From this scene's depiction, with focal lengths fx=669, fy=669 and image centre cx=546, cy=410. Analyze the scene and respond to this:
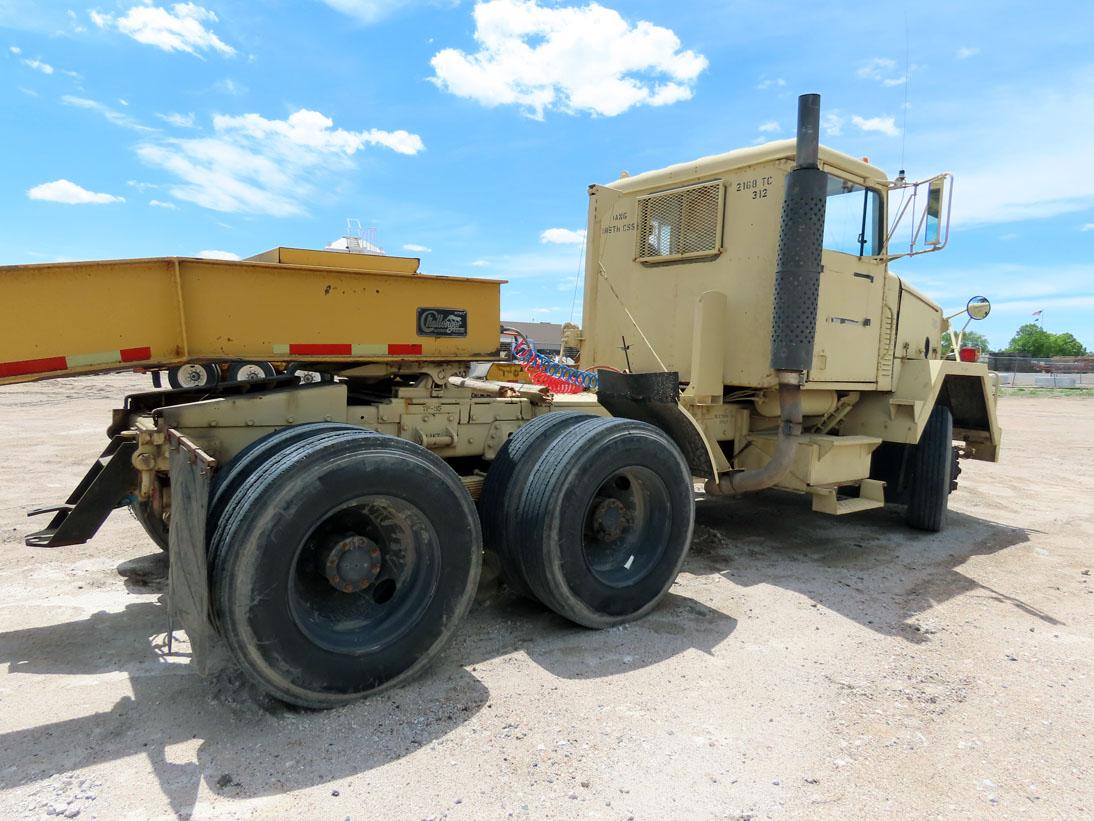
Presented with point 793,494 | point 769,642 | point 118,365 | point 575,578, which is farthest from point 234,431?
point 793,494

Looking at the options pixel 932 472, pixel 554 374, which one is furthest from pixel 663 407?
pixel 932 472

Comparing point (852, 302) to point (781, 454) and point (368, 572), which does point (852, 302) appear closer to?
point (781, 454)

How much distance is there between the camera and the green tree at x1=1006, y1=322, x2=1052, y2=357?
286ft

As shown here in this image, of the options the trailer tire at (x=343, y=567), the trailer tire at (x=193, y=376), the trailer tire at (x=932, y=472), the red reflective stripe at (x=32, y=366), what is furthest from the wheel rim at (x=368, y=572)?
the trailer tire at (x=932, y=472)

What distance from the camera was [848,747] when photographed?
2.77 m

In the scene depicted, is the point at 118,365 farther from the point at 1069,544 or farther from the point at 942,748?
the point at 1069,544

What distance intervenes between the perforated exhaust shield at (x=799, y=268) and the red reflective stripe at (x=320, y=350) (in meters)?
2.96

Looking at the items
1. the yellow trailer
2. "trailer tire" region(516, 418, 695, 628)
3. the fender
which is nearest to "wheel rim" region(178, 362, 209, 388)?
the yellow trailer

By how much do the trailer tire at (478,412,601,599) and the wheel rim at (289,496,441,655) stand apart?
635 millimetres

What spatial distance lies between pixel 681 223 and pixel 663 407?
5.44 ft

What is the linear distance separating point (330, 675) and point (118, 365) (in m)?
1.73

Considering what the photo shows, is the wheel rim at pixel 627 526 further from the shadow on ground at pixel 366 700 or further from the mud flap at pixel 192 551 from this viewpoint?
the mud flap at pixel 192 551

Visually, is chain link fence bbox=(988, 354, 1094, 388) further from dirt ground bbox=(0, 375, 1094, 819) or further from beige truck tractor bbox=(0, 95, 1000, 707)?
dirt ground bbox=(0, 375, 1094, 819)

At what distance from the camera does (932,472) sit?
20.6 feet
